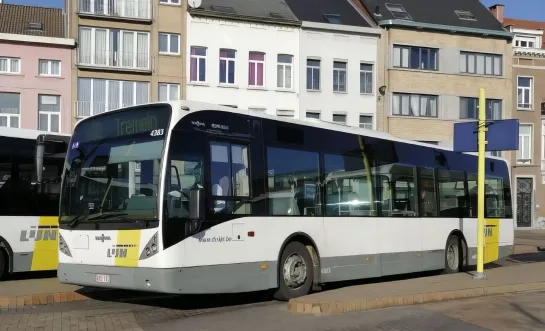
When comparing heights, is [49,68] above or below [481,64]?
below

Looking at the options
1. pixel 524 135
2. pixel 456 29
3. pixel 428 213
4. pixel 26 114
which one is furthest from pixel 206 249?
pixel 524 135

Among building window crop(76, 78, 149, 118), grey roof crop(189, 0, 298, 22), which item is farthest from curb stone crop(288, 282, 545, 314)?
grey roof crop(189, 0, 298, 22)

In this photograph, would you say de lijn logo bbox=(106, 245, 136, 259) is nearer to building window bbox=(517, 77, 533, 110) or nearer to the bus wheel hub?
the bus wheel hub

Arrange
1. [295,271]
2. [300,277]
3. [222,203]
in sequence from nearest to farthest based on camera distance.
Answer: [222,203] → [295,271] → [300,277]

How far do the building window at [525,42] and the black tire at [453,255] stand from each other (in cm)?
3901

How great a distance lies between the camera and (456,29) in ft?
145

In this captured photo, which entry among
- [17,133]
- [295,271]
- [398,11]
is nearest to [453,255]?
A: [295,271]

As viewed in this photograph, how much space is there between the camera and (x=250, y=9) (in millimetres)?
40062

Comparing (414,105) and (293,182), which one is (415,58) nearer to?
(414,105)

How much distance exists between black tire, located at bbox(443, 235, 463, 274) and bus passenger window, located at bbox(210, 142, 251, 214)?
7.39 meters

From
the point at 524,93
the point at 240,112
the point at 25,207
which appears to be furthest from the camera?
the point at 524,93

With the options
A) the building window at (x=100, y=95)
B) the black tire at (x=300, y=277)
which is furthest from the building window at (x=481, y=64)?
the black tire at (x=300, y=277)

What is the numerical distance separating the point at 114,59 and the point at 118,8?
2833mm

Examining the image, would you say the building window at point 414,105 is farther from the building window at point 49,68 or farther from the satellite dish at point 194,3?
the building window at point 49,68
